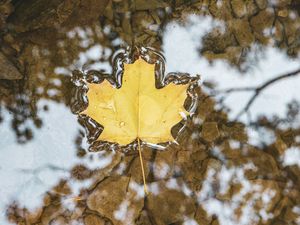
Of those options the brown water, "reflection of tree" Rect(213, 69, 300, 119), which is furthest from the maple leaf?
"reflection of tree" Rect(213, 69, 300, 119)

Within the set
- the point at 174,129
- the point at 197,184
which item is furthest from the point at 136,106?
the point at 197,184

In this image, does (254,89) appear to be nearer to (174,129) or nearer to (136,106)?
(174,129)

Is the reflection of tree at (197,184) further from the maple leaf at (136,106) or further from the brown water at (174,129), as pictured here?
the maple leaf at (136,106)

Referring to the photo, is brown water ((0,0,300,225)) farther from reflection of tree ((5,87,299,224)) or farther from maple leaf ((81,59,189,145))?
maple leaf ((81,59,189,145))

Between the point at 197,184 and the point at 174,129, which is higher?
the point at 174,129

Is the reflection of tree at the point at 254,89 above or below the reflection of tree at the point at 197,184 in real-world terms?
above

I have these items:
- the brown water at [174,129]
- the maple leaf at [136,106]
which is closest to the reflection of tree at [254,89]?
the brown water at [174,129]

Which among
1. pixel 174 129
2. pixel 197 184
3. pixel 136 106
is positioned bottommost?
pixel 197 184
